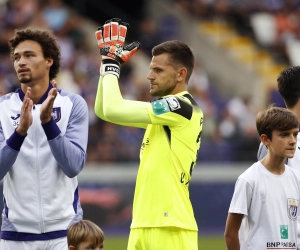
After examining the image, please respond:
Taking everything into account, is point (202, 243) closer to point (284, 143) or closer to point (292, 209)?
point (292, 209)

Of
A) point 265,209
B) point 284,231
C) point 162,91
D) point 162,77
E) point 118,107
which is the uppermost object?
point 162,77

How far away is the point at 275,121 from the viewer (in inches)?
252

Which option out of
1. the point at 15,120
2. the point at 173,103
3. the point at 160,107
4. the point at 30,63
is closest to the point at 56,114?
the point at 15,120

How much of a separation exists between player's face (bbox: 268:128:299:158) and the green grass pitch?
8941 mm

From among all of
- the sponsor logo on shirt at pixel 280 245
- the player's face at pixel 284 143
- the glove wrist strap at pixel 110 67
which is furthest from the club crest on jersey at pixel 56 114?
the sponsor logo on shirt at pixel 280 245

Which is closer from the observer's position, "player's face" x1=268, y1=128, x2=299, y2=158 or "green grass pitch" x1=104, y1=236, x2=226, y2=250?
"player's face" x1=268, y1=128, x2=299, y2=158

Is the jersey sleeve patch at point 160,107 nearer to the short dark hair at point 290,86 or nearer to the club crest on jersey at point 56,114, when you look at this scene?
the club crest on jersey at point 56,114

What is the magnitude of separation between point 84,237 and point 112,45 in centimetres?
166

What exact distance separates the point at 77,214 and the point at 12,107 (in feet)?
3.15

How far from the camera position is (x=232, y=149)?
18.2 metres

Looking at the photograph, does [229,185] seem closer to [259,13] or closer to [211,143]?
[211,143]

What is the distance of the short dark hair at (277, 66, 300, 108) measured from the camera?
7.16 metres

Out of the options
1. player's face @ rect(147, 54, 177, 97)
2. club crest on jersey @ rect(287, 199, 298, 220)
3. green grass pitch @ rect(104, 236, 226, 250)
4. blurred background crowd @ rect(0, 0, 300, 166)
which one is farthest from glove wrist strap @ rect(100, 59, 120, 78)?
blurred background crowd @ rect(0, 0, 300, 166)

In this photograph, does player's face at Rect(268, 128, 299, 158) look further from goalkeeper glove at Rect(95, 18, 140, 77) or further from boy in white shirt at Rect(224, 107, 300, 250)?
goalkeeper glove at Rect(95, 18, 140, 77)
